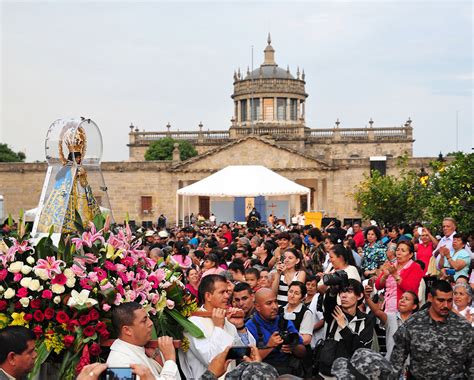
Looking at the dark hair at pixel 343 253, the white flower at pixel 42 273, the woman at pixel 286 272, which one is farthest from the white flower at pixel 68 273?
the dark hair at pixel 343 253

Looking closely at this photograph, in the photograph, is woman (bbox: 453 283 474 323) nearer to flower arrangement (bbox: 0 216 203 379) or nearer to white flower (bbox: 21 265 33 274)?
flower arrangement (bbox: 0 216 203 379)

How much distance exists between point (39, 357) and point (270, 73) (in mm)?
68145

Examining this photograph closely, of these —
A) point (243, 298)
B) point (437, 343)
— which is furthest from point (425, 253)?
point (437, 343)

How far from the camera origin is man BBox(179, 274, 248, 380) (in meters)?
4.86

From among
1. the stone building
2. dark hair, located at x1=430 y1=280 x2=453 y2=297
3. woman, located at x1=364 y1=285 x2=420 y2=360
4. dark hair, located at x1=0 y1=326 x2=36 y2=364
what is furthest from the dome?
dark hair, located at x1=0 y1=326 x2=36 y2=364

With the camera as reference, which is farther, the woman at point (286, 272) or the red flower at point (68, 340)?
the woman at point (286, 272)

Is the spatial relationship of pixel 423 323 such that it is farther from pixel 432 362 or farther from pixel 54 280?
pixel 54 280

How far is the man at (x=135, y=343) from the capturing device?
4082mm

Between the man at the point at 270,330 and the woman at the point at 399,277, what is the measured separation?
2.37 metres

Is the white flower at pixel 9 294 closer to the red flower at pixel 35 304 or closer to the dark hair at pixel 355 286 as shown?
the red flower at pixel 35 304

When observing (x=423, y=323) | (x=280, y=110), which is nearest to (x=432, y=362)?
(x=423, y=323)

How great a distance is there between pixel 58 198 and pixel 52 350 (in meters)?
1.78

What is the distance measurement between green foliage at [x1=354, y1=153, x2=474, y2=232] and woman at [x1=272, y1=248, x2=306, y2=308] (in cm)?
668

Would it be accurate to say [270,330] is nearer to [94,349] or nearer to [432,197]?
[94,349]
